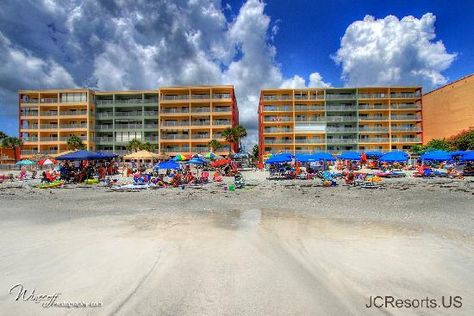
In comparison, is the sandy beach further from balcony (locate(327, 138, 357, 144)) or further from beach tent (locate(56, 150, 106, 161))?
balcony (locate(327, 138, 357, 144))

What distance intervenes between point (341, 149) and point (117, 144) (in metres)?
46.2

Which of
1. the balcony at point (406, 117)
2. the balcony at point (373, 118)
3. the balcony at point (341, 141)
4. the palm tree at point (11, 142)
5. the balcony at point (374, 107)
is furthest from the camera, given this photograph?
the balcony at point (374, 107)

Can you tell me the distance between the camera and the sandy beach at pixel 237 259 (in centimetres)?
521

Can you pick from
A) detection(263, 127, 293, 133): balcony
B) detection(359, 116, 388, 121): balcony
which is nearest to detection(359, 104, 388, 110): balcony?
detection(359, 116, 388, 121): balcony

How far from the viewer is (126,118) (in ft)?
222

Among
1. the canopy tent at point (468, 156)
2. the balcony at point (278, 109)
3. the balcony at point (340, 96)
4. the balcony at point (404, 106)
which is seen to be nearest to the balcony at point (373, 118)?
the balcony at point (404, 106)

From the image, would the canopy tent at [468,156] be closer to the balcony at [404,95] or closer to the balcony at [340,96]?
the balcony at [340,96]

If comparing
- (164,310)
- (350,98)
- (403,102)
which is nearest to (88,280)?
(164,310)

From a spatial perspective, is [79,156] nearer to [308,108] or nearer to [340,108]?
[308,108]

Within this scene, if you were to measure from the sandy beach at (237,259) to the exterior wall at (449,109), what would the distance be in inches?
2013

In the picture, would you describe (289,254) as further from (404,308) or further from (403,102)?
(403,102)

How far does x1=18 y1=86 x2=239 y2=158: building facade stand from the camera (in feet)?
214

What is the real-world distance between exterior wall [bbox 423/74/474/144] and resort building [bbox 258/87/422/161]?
1729 mm

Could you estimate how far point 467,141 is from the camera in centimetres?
4575
